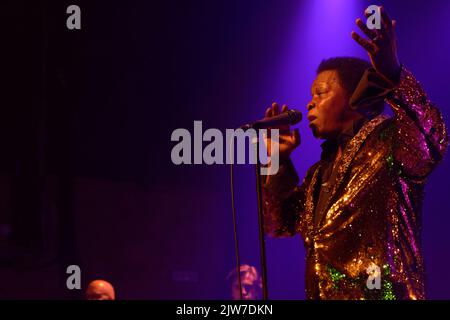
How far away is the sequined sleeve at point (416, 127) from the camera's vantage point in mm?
2385

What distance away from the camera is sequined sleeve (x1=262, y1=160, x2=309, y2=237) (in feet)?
9.88

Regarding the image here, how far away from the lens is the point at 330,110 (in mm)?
2904

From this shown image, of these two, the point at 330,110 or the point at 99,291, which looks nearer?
the point at 330,110

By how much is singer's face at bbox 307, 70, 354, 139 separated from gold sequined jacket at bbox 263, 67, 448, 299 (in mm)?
224

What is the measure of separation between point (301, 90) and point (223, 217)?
2.62 metres

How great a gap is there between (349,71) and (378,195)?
788 millimetres

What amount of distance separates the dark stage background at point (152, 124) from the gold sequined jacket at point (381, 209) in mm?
4032

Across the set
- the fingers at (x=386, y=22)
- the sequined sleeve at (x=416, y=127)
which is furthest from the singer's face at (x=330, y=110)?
the fingers at (x=386, y=22)

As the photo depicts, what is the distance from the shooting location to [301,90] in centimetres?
741

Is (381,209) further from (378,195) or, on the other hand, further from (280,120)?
(280,120)

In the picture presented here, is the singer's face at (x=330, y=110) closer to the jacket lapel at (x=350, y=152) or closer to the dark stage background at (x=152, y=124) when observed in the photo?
the jacket lapel at (x=350, y=152)

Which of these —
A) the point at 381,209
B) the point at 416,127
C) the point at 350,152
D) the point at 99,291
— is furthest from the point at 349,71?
the point at 99,291
